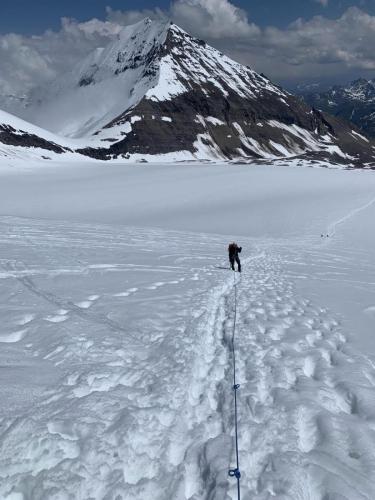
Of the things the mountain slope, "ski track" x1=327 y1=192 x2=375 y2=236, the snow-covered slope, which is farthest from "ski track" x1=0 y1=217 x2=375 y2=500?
the mountain slope

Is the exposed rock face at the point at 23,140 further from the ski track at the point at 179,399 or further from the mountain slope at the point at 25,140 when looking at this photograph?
the ski track at the point at 179,399

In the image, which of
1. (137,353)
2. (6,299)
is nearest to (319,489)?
(137,353)

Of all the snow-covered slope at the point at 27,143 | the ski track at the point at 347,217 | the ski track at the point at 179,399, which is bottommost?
the ski track at the point at 179,399

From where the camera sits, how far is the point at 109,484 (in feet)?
15.8

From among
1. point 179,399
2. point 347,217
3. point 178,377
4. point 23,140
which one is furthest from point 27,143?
point 179,399

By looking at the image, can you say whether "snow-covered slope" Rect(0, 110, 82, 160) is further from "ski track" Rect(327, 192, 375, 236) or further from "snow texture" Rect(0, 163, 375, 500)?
"snow texture" Rect(0, 163, 375, 500)

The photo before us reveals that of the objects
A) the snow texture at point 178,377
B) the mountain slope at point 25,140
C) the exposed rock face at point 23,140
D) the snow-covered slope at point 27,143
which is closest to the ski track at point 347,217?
the snow texture at point 178,377

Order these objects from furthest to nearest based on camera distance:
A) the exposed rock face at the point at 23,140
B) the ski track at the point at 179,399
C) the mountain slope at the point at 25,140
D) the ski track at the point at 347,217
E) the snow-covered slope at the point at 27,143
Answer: the exposed rock face at the point at 23,140, the mountain slope at the point at 25,140, the snow-covered slope at the point at 27,143, the ski track at the point at 347,217, the ski track at the point at 179,399

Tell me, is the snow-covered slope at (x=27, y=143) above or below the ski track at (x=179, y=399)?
above

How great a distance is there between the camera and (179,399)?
258 inches

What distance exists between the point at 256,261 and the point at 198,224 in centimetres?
1655

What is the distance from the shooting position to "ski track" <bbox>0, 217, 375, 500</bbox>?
489 centimetres

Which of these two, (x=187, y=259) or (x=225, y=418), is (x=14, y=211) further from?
(x=225, y=418)

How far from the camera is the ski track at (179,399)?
4.89m
